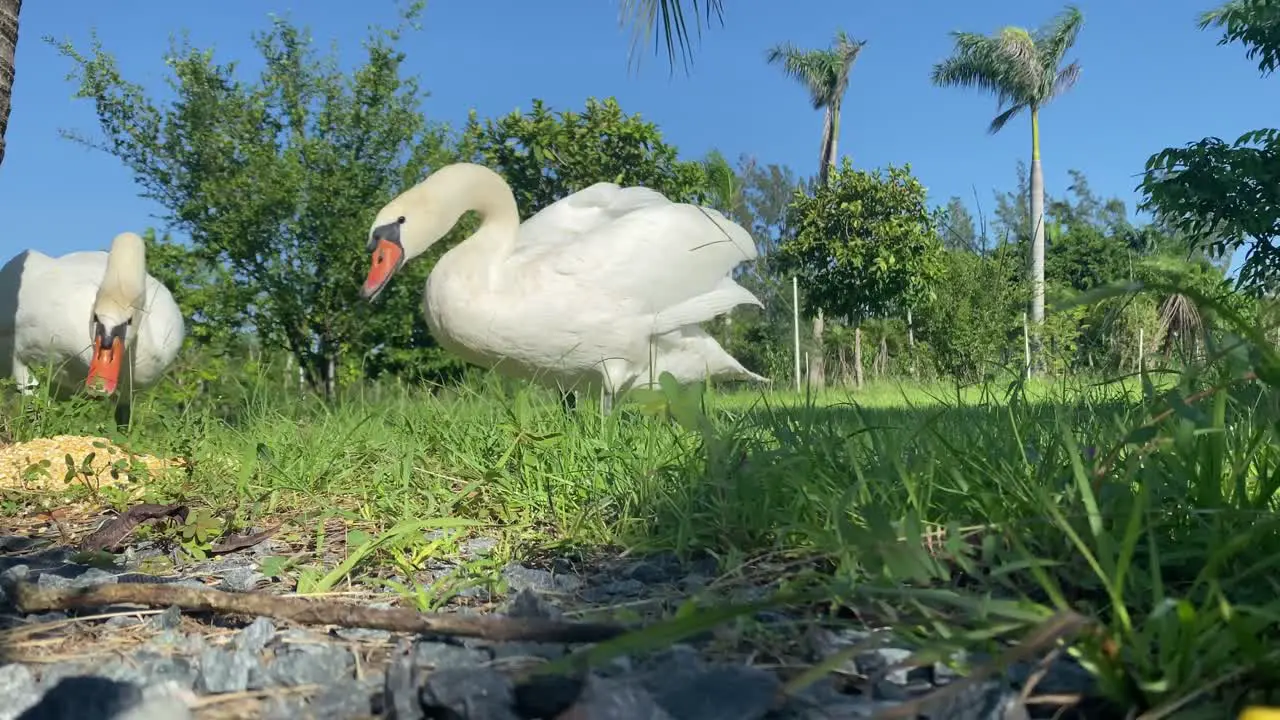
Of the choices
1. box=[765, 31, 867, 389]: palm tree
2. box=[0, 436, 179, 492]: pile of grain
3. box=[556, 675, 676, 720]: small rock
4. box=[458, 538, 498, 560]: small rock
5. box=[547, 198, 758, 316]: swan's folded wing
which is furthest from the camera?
box=[765, 31, 867, 389]: palm tree

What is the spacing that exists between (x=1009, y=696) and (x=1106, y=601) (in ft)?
1.30

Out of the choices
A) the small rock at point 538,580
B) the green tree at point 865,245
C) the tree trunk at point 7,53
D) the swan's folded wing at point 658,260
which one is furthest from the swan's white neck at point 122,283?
the green tree at point 865,245

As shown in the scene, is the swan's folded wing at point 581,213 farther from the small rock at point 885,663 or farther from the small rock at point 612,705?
the small rock at point 612,705

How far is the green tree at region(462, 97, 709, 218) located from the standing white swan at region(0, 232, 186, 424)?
5.75m

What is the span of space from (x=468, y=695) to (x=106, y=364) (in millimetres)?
4694

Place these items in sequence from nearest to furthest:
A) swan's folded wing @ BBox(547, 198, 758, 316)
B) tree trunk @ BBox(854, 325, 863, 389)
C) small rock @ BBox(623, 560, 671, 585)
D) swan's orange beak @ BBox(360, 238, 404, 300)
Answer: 1. small rock @ BBox(623, 560, 671, 585)
2. swan's folded wing @ BBox(547, 198, 758, 316)
3. swan's orange beak @ BBox(360, 238, 404, 300)
4. tree trunk @ BBox(854, 325, 863, 389)

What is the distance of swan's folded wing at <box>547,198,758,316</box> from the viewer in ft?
13.2

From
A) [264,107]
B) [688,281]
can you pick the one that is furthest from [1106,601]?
[264,107]

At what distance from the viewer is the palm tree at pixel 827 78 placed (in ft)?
98.2

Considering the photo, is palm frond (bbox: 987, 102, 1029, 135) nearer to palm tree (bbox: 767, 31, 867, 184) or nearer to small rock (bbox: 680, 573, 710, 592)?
palm tree (bbox: 767, 31, 867, 184)

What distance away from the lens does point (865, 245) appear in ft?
63.1

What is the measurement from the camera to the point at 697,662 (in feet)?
3.12

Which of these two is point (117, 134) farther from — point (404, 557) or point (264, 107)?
point (404, 557)

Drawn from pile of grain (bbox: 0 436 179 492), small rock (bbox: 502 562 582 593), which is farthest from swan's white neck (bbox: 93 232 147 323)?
small rock (bbox: 502 562 582 593)
